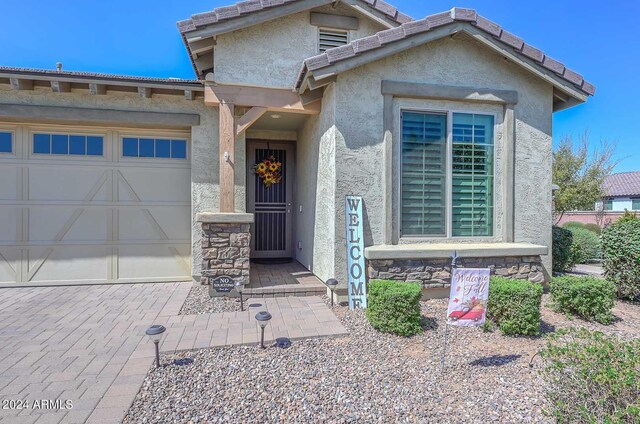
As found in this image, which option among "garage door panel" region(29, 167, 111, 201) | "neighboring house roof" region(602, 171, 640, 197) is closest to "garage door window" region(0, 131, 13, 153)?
"garage door panel" region(29, 167, 111, 201)

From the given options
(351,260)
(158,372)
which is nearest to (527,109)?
(351,260)

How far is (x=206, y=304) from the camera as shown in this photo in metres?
5.79

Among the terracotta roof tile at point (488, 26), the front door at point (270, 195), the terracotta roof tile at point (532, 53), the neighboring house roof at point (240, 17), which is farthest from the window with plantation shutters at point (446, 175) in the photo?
the front door at point (270, 195)

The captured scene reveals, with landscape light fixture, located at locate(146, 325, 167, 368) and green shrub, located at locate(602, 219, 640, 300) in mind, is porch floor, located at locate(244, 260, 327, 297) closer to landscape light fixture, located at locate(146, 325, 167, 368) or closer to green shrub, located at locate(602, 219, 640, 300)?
landscape light fixture, located at locate(146, 325, 167, 368)

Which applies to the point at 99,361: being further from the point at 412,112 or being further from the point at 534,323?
the point at 412,112

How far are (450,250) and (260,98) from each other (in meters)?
4.63

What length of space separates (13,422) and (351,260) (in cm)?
436

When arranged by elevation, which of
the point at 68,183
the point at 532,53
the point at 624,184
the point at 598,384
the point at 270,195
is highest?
the point at 532,53

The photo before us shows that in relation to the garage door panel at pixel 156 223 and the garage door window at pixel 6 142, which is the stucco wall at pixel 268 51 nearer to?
the garage door panel at pixel 156 223

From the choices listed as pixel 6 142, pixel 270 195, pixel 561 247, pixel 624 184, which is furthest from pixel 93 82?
pixel 624 184

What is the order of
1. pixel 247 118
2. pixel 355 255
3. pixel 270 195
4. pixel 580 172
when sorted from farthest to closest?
pixel 580 172 → pixel 270 195 → pixel 247 118 → pixel 355 255

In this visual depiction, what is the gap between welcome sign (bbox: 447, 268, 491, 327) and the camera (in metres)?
3.86

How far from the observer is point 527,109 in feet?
21.5

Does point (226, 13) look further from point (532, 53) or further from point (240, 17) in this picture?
point (532, 53)
